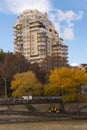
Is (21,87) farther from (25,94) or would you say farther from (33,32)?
(33,32)

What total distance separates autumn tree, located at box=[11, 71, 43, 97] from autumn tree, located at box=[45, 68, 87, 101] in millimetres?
1989

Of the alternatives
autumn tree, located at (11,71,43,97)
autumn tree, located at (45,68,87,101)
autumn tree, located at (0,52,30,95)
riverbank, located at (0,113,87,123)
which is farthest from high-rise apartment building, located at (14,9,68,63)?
riverbank, located at (0,113,87,123)

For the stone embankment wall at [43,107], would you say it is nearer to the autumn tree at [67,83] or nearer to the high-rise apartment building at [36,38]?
the autumn tree at [67,83]

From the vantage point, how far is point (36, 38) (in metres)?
140

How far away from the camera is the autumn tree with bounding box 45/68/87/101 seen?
7794cm

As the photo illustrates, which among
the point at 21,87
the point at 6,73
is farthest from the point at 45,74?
the point at 21,87

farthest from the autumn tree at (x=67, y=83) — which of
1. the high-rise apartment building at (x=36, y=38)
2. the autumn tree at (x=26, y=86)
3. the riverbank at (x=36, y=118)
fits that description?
the high-rise apartment building at (x=36, y=38)

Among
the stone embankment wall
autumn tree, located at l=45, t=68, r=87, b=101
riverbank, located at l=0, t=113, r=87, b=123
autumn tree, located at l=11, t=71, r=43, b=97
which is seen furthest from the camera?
autumn tree, located at l=11, t=71, r=43, b=97

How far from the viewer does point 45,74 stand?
95188 millimetres

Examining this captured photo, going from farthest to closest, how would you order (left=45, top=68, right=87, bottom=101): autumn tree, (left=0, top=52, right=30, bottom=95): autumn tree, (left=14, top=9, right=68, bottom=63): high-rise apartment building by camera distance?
(left=14, top=9, right=68, bottom=63): high-rise apartment building
(left=0, top=52, right=30, bottom=95): autumn tree
(left=45, top=68, right=87, bottom=101): autumn tree

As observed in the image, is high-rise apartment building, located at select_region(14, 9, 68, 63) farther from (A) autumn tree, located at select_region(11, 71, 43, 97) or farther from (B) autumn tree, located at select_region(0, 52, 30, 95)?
(A) autumn tree, located at select_region(11, 71, 43, 97)

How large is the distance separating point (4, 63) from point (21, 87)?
11.9 meters

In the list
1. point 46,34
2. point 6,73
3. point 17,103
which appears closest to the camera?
point 17,103

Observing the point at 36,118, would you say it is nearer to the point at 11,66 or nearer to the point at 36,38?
the point at 11,66
